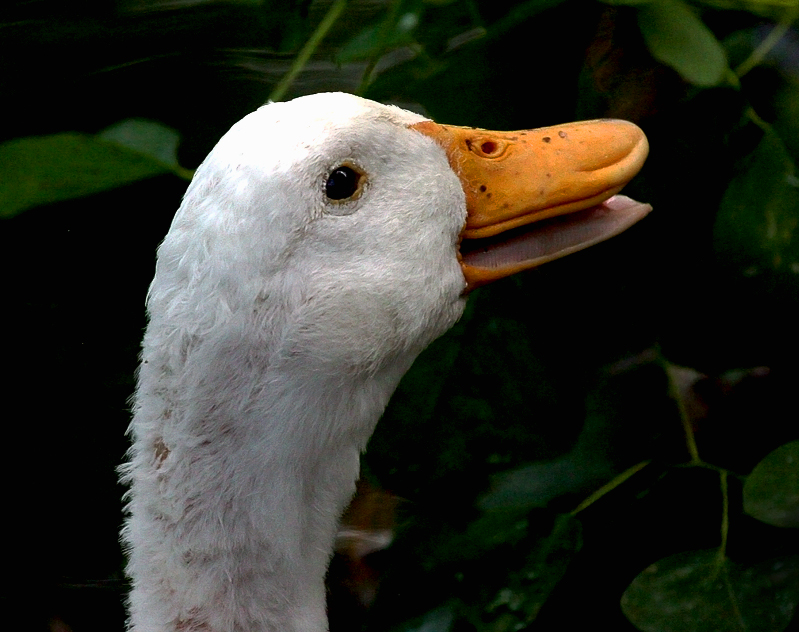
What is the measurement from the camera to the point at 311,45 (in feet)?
5.90

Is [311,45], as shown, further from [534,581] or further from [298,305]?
[534,581]

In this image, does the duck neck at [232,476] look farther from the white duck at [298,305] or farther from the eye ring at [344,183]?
the eye ring at [344,183]

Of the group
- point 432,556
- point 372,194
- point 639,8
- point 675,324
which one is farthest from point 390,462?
point 639,8

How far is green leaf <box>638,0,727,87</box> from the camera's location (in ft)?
4.99

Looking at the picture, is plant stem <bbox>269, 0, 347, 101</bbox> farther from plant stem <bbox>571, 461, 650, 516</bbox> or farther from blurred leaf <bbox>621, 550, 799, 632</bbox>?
blurred leaf <bbox>621, 550, 799, 632</bbox>

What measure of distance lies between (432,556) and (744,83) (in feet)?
3.37

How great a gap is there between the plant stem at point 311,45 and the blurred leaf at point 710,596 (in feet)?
3.46

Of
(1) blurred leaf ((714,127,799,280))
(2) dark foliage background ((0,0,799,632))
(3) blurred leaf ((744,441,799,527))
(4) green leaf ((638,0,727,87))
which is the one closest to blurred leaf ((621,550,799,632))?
(2) dark foliage background ((0,0,799,632))

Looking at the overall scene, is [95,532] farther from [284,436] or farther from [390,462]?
[284,436]

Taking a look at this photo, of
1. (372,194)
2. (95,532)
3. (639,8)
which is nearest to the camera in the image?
(372,194)

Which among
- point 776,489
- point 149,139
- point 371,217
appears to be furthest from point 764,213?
point 149,139

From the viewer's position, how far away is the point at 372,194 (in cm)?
120

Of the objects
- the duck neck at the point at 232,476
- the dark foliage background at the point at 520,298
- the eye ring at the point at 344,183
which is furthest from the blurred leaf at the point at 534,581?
→ the eye ring at the point at 344,183

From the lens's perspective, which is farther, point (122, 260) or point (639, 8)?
point (122, 260)
